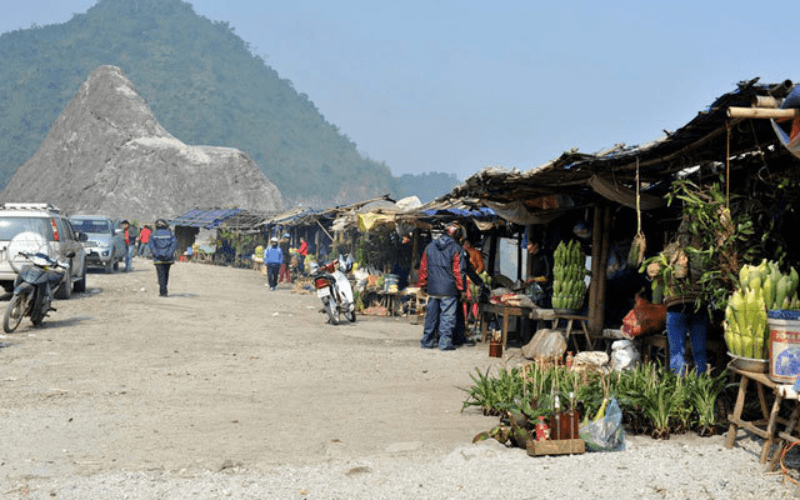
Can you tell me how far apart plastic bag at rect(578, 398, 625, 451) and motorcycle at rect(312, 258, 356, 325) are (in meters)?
9.89

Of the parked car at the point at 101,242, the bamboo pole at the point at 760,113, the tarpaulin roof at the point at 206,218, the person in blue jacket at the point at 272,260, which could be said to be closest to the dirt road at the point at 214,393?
the bamboo pole at the point at 760,113

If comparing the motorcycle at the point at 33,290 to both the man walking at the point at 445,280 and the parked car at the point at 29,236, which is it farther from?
the man walking at the point at 445,280

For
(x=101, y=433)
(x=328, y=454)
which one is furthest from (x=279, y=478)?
(x=101, y=433)

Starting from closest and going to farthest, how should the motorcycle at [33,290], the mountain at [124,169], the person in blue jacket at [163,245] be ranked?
the motorcycle at [33,290]
the person in blue jacket at [163,245]
the mountain at [124,169]

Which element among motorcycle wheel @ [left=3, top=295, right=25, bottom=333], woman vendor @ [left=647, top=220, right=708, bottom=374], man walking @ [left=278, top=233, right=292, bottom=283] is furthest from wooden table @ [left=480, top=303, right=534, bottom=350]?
man walking @ [left=278, top=233, right=292, bottom=283]

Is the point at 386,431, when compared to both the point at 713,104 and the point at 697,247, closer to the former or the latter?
the point at 697,247

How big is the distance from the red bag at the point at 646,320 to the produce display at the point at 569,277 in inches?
73.5

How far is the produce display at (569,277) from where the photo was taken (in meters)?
11.0

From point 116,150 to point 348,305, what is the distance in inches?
2321

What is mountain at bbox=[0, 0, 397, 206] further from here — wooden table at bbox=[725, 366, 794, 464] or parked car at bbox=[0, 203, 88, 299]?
wooden table at bbox=[725, 366, 794, 464]

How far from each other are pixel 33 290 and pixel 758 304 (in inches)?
428

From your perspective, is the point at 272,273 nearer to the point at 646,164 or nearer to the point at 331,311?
the point at 331,311

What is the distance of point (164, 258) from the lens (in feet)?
59.4

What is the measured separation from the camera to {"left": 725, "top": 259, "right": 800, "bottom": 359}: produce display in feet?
19.0
